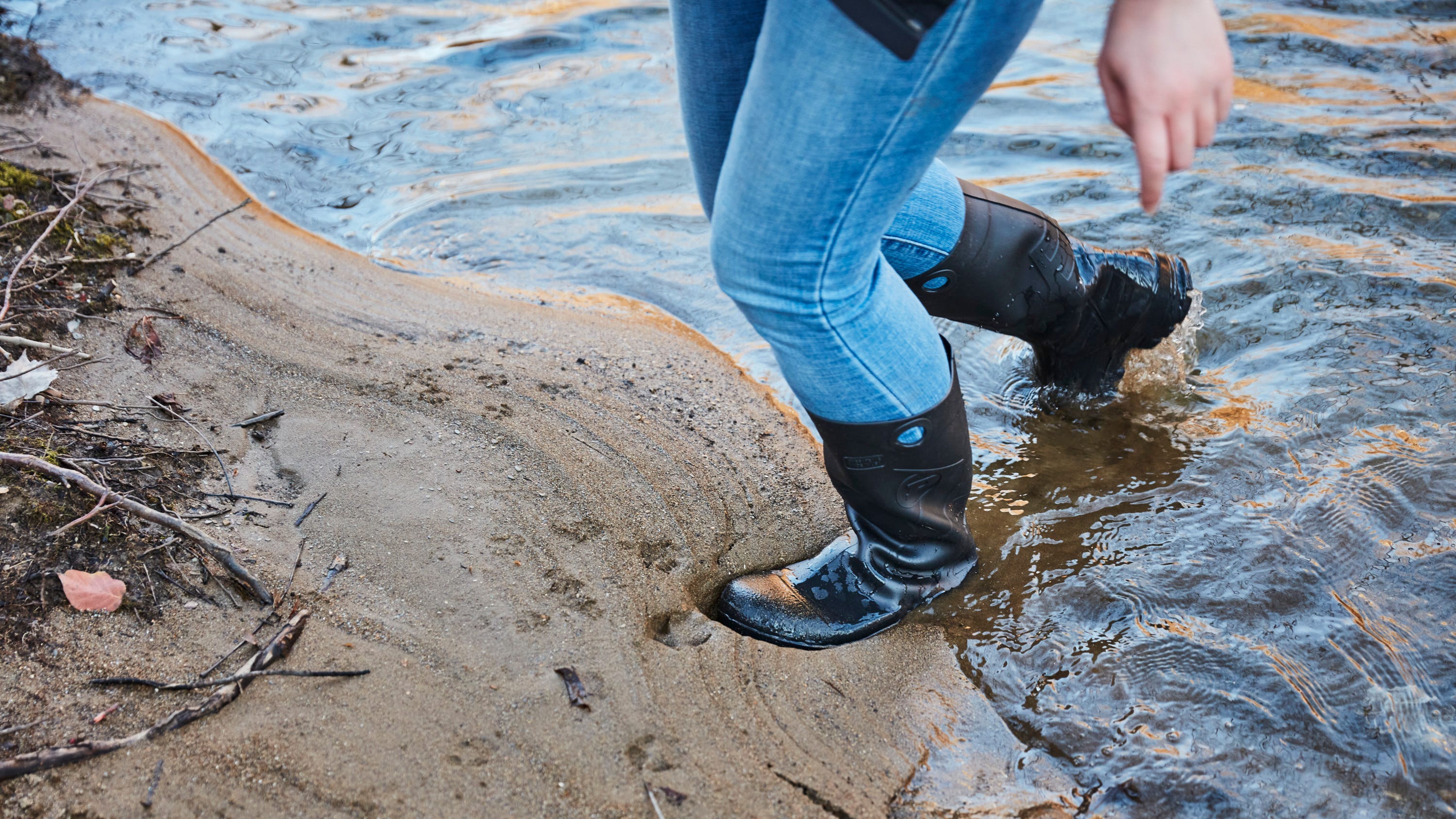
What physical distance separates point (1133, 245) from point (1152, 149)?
7.60 feet

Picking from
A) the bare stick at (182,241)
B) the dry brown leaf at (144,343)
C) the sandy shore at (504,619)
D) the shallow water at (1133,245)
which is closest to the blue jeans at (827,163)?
the sandy shore at (504,619)

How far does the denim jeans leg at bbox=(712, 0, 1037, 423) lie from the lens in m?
0.95

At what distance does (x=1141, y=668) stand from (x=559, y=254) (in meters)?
2.41

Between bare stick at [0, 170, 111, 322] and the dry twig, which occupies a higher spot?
bare stick at [0, 170, 111, 322]

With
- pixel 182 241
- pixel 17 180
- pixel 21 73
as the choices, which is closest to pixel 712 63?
pixel 182 241

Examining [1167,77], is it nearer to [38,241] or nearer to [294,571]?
[294,571]

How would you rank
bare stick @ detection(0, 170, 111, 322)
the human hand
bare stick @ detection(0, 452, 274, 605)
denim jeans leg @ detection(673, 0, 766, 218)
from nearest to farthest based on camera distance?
the human hand
denim jeans leg @ detection(673, 0, 766, 218)
bare stick @ detection(0, 452, 274, 605)
bare stick @ detection(0, 170, 111, 322)

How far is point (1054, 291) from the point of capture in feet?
6.27

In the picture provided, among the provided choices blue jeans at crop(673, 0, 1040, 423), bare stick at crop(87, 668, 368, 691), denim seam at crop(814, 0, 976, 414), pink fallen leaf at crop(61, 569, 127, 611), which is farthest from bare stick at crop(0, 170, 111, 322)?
denim seam at crop(814, 0, 976, 414)

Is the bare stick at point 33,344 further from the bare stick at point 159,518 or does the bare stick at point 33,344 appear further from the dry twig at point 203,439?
the bare stick at point 159,518

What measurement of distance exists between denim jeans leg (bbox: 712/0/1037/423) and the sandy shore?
0.54 m

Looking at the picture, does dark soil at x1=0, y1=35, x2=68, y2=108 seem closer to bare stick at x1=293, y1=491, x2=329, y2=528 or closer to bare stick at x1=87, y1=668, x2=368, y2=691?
bare stick at x1=293, y1=491, x2=329, y2=528

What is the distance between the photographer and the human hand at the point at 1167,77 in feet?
2.83

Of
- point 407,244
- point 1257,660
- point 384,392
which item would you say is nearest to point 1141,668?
point 1257,660
